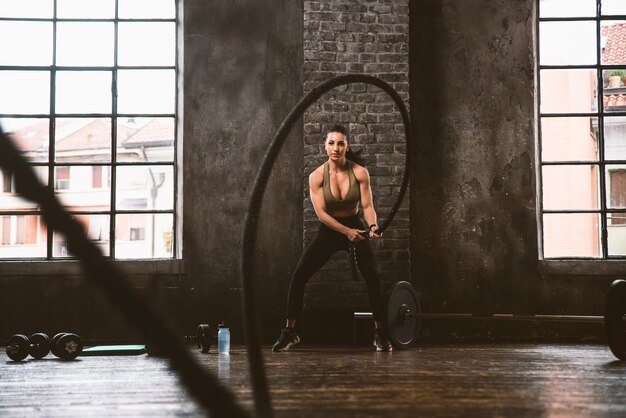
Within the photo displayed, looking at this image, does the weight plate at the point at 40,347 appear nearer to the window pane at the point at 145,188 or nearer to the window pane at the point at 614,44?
the window pane at the point at 145,188

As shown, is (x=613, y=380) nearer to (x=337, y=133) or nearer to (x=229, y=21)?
(x=337, y=133)

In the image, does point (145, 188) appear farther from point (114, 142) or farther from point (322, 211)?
point (322, 211)

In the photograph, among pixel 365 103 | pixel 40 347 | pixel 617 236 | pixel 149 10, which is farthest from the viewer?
pixel 149 10

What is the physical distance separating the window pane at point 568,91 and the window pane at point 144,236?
330 centimetres

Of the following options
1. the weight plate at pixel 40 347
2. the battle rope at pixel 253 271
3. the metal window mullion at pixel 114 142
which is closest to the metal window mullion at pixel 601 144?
the battle rope at pixel 253 271

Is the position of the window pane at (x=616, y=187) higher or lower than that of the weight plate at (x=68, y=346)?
higher

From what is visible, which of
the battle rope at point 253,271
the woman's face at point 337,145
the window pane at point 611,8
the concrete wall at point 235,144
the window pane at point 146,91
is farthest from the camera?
the window pane at point 611,8

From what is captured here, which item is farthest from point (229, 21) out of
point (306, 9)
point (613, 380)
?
point (613, 380)

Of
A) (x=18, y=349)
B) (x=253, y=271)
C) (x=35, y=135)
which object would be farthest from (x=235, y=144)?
(x=253, y=271)

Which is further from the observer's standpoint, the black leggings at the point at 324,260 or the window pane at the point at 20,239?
the window pane at the point at 20,239

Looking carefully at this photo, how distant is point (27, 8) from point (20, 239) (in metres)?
1.95

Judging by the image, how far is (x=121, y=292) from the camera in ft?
2.97

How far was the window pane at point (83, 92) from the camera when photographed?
584 cm

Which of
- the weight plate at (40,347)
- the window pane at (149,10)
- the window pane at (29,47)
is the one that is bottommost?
the weight plate at (40,347)
